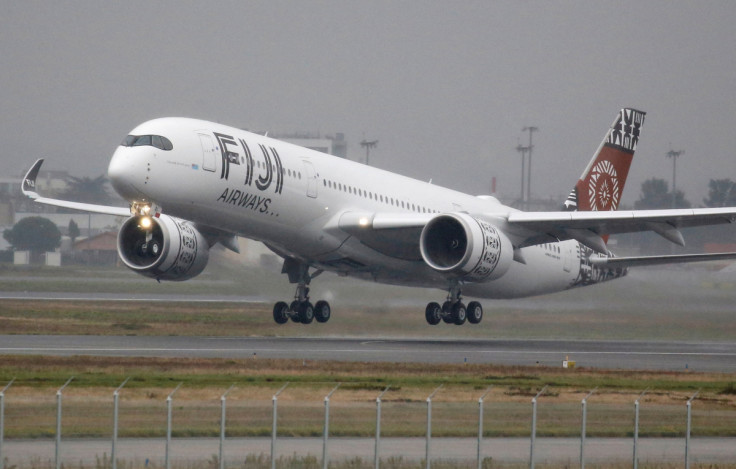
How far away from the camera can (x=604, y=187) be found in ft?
161

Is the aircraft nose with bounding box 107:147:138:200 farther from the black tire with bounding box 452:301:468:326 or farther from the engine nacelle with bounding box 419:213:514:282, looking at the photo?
the black tire with bounding box 452:301:468:326

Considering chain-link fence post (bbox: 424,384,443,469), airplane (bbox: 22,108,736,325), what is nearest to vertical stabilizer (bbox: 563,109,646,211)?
airplane (bbox: 22,108,736,325)

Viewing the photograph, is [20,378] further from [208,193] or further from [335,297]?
[335,297]

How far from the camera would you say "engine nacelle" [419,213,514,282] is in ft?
120

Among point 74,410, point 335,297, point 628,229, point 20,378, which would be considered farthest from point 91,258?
point 74,410

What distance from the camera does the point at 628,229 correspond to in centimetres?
4019

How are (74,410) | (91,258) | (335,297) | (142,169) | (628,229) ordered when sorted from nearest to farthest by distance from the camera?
(74,410)
(142,169)
(628,229)
(335,297)
(91,258)

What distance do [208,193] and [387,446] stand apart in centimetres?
1862

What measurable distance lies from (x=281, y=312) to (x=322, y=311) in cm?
147

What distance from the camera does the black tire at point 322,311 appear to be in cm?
4178

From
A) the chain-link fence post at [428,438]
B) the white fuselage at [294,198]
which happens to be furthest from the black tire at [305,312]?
the chain-link fence post at [428,438]

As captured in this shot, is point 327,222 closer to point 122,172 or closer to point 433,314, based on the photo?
point 433,314

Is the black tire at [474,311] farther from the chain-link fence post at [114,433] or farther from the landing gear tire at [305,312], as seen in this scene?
the chain-link fence post at [114,433]

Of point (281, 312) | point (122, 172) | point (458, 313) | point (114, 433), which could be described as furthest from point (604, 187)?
point (114, 433)
